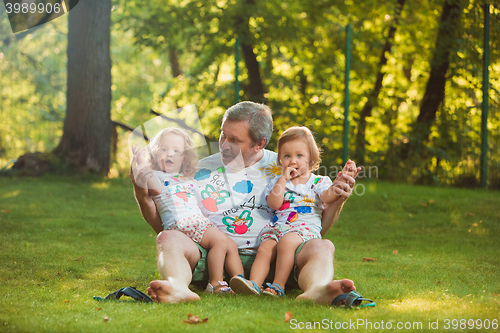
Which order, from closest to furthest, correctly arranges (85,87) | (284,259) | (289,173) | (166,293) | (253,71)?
(166,293)
(284,259)
(289,173)
(85,87)
(253,71)

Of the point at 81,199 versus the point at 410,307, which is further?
the point at 81,199

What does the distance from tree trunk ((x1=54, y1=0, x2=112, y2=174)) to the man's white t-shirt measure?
5.90 m

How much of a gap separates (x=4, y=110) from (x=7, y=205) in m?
14.3

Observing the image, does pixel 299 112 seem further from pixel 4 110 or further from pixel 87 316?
pixel 4 110

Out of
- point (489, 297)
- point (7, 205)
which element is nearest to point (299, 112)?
point (7, 205)

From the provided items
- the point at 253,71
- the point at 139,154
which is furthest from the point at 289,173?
the point at 253,71

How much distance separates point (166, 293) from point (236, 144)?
1.13 metres

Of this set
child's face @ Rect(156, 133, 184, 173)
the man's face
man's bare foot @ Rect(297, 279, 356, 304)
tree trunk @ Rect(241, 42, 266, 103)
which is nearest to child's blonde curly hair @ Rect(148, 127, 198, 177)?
child's face @ Rect(156, 133, 184, 173)

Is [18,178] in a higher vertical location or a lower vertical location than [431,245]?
higher

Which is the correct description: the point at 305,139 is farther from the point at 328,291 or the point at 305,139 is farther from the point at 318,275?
the point at 328,291

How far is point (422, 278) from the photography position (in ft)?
11.0

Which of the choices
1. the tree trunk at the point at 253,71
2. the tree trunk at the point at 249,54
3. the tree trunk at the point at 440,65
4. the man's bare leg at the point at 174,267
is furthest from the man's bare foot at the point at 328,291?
the tree trunk at the point at 253,71

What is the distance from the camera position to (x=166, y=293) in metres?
2.47

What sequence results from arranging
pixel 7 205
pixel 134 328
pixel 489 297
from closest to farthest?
pixel 134 328 → pixel 489 297 → pixel 7 205
